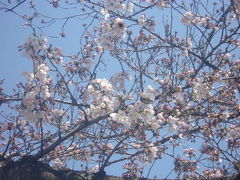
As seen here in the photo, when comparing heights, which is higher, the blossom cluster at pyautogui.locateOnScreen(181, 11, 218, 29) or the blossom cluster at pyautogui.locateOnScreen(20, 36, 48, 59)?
the blossom cluster at pyautogui.locateOnScreen(181, 11, 218, 29)

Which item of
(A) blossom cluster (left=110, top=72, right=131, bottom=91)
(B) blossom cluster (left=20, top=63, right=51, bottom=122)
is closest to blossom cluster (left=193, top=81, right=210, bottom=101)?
(A) blossom cluster (left=110, top=72, right=131, bottom=91)

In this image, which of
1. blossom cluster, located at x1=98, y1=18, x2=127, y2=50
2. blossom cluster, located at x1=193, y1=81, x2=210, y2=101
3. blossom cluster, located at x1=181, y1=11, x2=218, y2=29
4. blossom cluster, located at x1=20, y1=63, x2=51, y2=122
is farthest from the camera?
blossom cluster, located at x1=181, y1=11, x2=218, y2=29

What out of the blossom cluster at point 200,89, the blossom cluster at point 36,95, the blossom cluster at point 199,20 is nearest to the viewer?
the blossom cluster at point 36,95

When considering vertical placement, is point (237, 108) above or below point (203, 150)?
above

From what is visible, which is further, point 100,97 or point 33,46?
point 100,97

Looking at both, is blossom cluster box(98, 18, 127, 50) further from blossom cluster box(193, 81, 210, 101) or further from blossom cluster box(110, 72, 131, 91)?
blossom cluster box(193, 81, 210, 101)

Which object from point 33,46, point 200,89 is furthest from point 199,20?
point 33,46

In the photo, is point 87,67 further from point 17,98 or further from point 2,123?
point 2,123

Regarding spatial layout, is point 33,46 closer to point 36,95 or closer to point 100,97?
point 36,95

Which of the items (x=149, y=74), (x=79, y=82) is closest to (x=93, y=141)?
(x=79, y=82)

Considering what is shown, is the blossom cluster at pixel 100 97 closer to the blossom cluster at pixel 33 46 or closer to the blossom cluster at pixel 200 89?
the blossom cluster at pixel 33 46

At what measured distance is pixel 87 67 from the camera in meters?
4.66

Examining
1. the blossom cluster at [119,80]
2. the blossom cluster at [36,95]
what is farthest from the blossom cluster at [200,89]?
the blossom cluster at [36,95]

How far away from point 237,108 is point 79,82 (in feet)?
9.42
